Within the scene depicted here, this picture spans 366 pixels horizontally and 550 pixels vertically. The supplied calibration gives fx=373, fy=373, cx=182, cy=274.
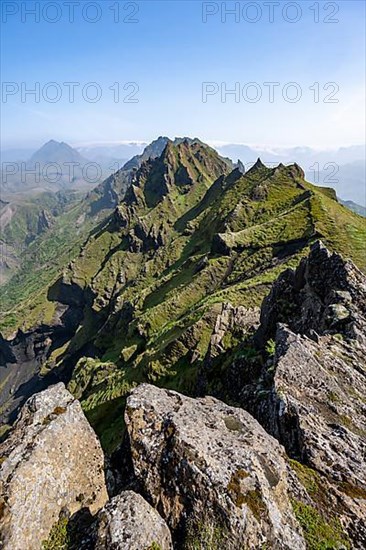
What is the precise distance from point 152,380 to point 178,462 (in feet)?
159

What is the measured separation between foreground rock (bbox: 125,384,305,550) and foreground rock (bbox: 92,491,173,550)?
632 mm

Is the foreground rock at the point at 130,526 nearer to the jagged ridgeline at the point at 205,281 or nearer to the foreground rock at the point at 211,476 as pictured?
the foreground rock at the point at 211,476

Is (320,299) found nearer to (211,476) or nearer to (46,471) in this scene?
(211,476)

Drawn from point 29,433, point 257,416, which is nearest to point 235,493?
point 29,433

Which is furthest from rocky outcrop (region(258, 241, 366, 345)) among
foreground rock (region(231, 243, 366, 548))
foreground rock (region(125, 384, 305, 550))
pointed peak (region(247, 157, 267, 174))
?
pointed peak (region(247, 157, 267, 174))

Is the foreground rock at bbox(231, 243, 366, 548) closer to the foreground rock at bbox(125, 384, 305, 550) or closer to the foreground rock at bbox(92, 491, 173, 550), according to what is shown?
the foreground rock at bbox(125, 384, 305, 550)

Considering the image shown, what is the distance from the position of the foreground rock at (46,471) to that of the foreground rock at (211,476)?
6.52 feet

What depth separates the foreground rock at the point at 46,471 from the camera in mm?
11344

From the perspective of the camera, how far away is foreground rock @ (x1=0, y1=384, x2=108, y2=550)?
1134 cm

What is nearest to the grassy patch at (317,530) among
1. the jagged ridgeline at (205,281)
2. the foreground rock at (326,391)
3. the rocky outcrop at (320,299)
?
the foreground rock at (326,391)

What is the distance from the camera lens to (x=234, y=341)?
132ft

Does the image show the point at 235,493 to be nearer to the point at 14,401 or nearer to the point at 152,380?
the point at 152,380

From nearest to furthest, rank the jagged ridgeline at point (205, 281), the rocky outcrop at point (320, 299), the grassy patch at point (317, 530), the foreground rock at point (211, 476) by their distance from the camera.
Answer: the foreground rock at point (211, 476) < the grassy patch at point (317, 530) < the rocky outcrop at point (320, 299) < the jagged ridgeline at point (205, 281)

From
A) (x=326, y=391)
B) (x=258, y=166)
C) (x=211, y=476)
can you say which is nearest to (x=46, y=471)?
(x=211, y=476)
